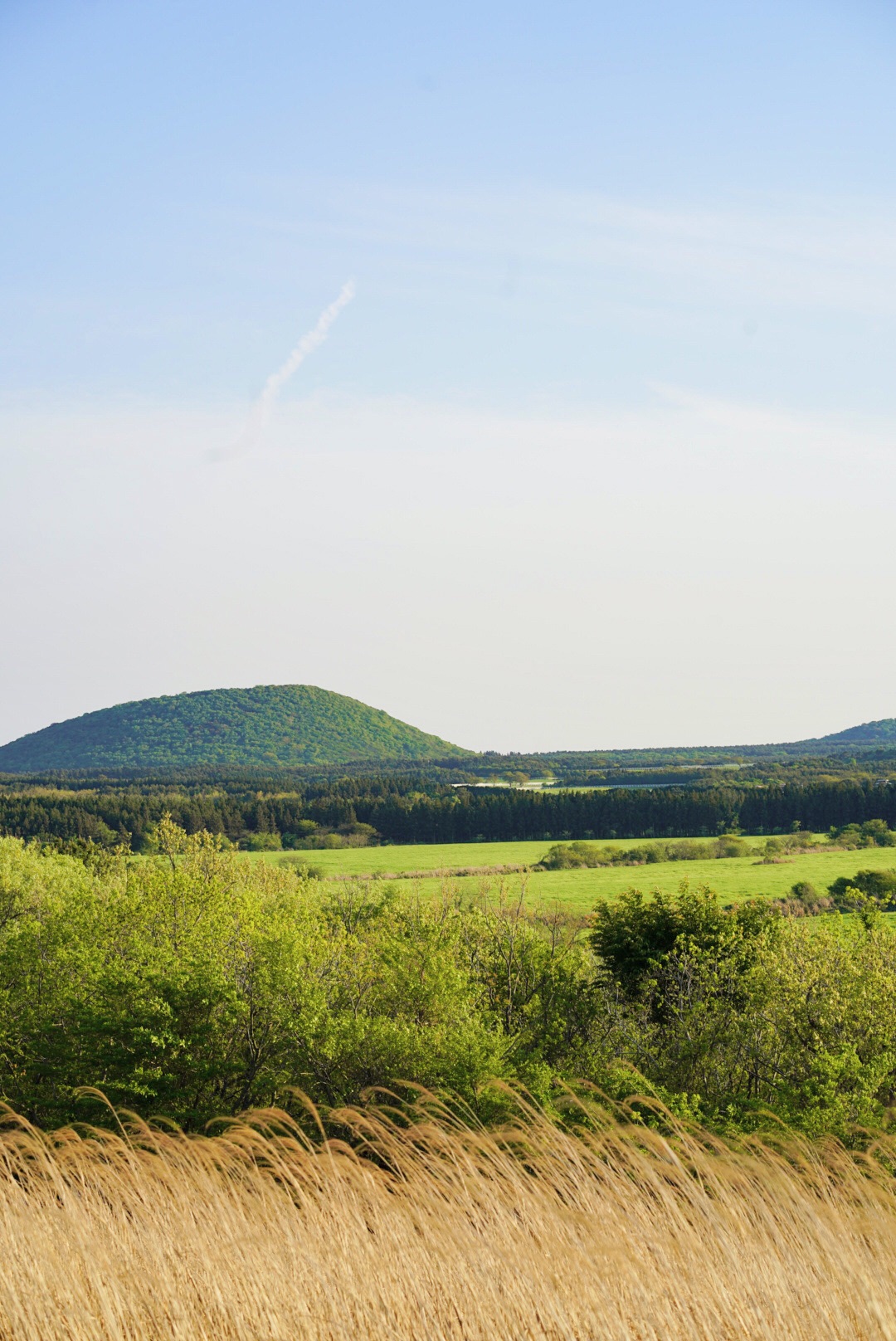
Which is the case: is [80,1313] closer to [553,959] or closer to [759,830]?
[553,959]

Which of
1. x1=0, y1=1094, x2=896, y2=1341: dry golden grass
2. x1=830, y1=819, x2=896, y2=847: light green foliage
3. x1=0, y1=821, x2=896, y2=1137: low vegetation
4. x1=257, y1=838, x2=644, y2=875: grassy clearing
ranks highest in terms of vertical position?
x1=0, y1=1094, x2=896, y2=1341: dry golden grass

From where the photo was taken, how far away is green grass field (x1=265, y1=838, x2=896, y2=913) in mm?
71500

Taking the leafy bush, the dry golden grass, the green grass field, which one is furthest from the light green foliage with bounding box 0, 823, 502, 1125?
the leafy bush

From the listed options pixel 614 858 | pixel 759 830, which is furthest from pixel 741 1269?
pixel 759 830

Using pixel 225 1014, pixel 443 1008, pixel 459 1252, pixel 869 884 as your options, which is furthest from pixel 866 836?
pixel 459 1252

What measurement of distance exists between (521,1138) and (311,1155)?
1.44m

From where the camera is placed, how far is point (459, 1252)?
581 cm

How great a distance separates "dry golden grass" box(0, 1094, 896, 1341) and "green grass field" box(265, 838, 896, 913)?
4669cm

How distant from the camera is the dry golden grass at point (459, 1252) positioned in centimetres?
548

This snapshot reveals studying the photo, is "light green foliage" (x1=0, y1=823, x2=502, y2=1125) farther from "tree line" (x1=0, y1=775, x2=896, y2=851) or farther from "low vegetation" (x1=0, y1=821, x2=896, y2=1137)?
"tree line" (x1=0, y1=775, x2=896, y2=851)

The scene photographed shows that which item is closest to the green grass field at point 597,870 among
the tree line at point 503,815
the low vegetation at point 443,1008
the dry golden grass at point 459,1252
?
the tree line at point 503,815

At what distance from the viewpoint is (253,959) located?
1102 inches

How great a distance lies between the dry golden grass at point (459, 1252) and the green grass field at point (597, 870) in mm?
46688

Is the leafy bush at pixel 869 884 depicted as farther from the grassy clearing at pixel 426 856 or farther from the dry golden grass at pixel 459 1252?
the dry golden grass at pixel 459 1252
